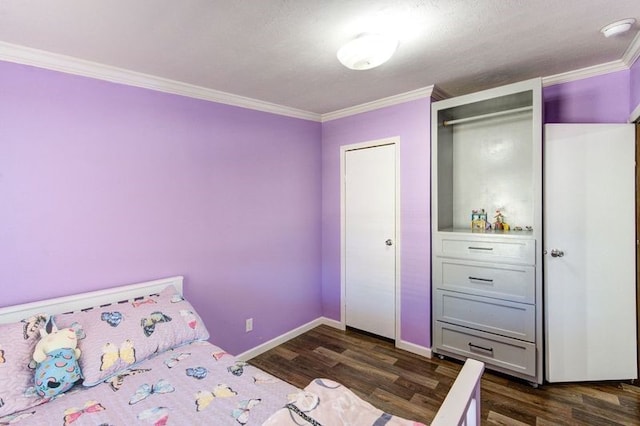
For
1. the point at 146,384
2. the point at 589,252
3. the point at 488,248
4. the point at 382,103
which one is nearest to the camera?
the point at 146,384

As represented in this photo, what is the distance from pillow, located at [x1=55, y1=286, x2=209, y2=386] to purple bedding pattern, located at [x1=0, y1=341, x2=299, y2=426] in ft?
0.21

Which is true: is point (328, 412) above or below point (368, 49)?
below

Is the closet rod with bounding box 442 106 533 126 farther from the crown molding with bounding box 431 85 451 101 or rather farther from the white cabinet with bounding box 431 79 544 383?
the crown molding with bounding box 431 85 451 101

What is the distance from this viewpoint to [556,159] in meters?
2.35

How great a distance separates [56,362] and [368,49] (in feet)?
7.35

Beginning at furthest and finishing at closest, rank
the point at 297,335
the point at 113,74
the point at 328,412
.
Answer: the point at 297,335 → the point at 113,74 → the point at 328,412

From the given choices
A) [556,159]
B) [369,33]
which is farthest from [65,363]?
[556,159]

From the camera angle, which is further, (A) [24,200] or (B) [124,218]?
(B) [124,218]

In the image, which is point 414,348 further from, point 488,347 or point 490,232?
point 490,232

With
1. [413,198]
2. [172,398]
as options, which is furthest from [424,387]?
[172,398]

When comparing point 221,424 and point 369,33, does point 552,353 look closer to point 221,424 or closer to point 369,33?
point 221,424

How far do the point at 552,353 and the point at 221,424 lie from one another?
244 cm

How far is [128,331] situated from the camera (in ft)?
5.82

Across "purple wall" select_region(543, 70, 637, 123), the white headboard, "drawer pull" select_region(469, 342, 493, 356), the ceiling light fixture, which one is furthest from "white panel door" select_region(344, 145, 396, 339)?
the white headboard
